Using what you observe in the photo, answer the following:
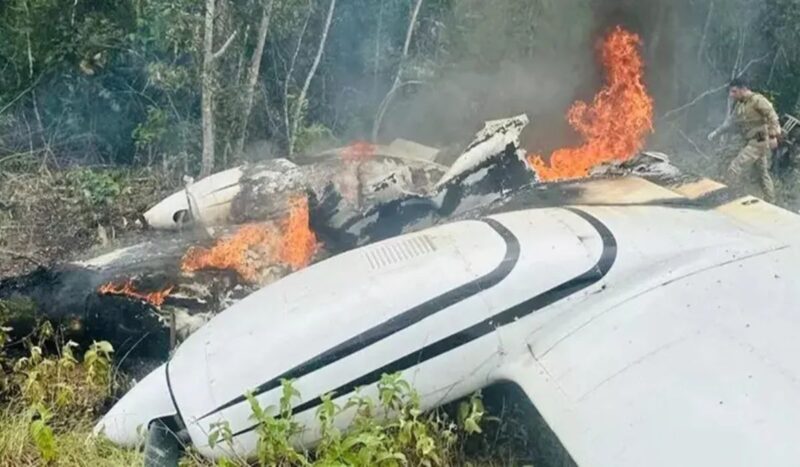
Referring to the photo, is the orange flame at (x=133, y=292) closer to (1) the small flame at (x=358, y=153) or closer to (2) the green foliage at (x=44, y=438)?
(2) the green foliage at (x=44, y=438)

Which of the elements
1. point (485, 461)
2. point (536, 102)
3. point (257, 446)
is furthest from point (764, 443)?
point (536, 102)

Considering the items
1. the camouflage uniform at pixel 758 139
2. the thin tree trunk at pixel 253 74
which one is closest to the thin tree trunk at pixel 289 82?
the thin tree trunk at pixel 253 74

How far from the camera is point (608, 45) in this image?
1145cm

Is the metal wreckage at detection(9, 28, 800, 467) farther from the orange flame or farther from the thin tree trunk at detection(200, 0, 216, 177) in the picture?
the thin tree trunk at detection(200, 0, 216, 177)

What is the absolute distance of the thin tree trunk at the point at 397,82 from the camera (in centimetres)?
1103

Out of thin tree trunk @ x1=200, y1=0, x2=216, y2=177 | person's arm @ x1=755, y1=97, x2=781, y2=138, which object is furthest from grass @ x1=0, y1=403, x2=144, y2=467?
person's arm @ x1=755, y1=97, x2=781, y2=138

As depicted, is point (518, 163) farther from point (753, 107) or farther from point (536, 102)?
point (536, 102)

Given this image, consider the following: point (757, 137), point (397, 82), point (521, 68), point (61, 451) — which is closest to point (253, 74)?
point (397, 82)

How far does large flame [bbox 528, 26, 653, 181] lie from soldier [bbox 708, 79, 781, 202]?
1173 millimetres

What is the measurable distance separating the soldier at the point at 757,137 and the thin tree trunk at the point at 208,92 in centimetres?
615

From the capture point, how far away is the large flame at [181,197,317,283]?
616cm

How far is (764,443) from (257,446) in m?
2.47

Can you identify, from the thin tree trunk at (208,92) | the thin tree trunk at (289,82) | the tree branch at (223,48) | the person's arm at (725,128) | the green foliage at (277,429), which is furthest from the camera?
the thin tree trunk at (289,82)

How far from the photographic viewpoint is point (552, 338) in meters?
4.37
